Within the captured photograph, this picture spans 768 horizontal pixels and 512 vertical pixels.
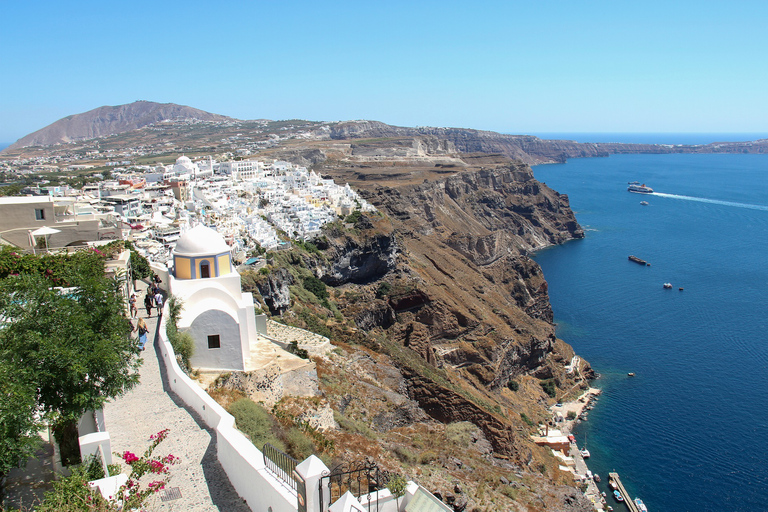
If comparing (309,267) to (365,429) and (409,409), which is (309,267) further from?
(365,429)

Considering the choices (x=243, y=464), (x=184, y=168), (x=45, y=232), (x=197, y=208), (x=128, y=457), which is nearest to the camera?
(x=243, y=464)

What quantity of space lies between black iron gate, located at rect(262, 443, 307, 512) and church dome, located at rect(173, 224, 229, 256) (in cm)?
1013

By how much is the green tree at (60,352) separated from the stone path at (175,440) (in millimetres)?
1437

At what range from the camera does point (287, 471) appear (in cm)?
894

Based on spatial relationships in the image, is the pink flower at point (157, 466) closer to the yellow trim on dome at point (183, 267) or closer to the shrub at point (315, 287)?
the yellow trim on dome at point (183, 267)

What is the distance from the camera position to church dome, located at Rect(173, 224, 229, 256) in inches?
728

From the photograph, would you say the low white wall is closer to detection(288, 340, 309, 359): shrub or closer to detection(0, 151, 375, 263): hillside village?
detection(288, 340, 309, 359): shrub

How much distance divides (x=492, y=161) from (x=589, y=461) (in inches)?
3651

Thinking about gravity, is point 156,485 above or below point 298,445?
above

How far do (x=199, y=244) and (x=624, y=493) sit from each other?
965 inches

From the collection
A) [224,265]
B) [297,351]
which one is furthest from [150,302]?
[297,351]

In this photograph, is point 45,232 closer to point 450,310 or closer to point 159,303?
point 159,303

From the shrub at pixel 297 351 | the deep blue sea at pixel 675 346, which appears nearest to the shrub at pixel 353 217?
the deep blue sea at pixel 675 346

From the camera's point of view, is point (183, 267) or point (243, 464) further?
point (183, 267)
